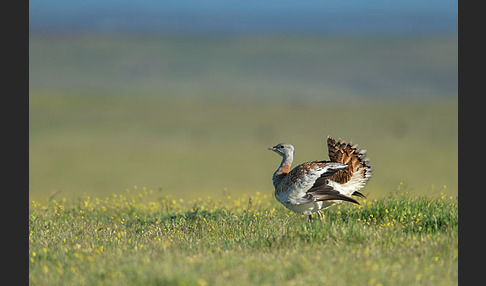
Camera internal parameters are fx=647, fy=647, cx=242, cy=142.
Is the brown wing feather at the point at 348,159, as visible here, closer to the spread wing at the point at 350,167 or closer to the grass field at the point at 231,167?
the spread wing at the point at 350,167

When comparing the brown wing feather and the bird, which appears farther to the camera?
the brown wing feather

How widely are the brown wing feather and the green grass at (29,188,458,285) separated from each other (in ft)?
2.08

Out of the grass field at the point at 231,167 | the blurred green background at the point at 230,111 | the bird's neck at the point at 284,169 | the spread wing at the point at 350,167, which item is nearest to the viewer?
the grass field at the point at 231,167

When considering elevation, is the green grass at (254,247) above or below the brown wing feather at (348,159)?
below

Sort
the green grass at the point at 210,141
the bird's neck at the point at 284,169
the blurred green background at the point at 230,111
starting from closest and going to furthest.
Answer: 1. the bird's neck at the point at 284,169
2. the green grass at the point at 210,141
3. the blurred green background at the point at 230,111

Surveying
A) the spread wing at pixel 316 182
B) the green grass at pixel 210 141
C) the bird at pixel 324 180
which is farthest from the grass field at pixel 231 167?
the spread wing at pixel 316 182

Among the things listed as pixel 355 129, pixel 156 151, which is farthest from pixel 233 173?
pixel 355 129

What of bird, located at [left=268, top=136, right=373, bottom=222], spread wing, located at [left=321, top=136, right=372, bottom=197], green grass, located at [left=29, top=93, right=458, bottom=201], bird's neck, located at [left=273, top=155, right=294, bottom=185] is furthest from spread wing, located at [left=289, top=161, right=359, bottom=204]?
green grass, located at [left=29, top=93, right=458, bottom=201]

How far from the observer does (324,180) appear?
11.2 metres

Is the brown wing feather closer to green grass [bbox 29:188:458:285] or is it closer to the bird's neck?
green grass [bbox 29:188:458:285]

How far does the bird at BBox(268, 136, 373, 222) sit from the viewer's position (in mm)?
11078

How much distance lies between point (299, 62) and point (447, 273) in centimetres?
16034

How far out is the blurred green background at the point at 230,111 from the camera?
138ft

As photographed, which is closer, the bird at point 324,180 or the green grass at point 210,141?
the bird at point 324,180
